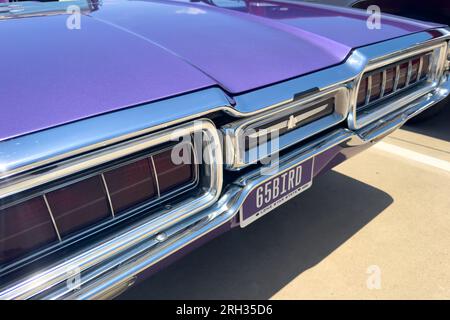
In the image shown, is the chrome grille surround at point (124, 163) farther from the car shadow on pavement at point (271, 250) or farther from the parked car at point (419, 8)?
the parked car at point (419, 8)

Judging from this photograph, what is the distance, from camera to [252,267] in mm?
1896

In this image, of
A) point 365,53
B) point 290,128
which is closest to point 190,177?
point 290,128

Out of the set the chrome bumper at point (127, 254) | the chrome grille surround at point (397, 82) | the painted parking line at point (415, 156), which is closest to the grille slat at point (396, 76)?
the chrome grille surround at point (397, 82)

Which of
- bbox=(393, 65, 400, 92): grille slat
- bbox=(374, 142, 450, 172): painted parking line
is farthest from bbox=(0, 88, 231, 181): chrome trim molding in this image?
bbox=(374, 142, 450, 172): painted parking line

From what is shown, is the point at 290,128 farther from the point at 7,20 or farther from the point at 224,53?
the point at 7,20

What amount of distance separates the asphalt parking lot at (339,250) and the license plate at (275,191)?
47 cm

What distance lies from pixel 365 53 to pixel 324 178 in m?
1.14

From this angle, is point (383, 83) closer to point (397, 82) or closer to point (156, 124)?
point (397, 82)

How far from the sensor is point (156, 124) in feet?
3.52

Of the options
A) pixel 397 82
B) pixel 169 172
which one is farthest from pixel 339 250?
pixel 169 172

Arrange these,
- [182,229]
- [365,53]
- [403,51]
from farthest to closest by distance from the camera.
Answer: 1. [403,51]
2. [365,53]
3. [182,229]

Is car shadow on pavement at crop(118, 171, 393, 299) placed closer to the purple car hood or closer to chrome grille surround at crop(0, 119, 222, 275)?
chrome grille surround at crop(0, 119, 222, 275)

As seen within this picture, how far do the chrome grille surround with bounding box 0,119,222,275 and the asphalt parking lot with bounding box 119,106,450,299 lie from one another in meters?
Answer: 0.67

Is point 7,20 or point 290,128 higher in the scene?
point 7,20
